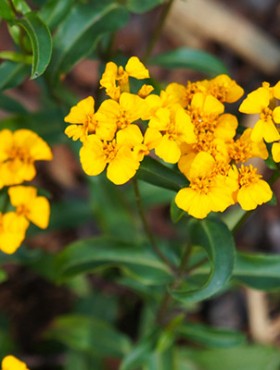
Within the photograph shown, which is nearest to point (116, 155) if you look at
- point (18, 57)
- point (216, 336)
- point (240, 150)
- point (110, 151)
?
point (110, 151)

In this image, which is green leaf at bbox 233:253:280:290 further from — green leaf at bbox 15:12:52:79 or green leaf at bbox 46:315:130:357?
green leaf at bbox 15:12:52:79

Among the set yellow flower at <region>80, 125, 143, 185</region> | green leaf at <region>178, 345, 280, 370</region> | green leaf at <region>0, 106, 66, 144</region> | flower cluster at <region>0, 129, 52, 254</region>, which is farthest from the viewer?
green leaf at <region>178, 345, 280, 370</region>

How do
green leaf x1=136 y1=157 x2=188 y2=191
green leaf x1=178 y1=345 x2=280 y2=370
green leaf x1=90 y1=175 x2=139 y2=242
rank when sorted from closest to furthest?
1. green leaf x1=136 y1=157 x2=188 y2=191
2. green leaf x1=90 y1=175 x2=139 y2=242
3. green leaf x1=178 y1=345 x2=280 y2=370

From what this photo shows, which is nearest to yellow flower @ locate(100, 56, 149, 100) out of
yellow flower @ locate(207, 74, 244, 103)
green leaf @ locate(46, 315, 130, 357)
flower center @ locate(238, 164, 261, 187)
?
yellow flower @ locate(207, 74, 244, 103)

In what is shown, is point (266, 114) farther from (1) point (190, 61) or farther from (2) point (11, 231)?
(1) point (190, 61)

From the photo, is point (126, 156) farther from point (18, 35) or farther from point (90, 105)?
point (18, 35)

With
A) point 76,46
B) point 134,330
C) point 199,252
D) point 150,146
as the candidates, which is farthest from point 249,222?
point 150,146

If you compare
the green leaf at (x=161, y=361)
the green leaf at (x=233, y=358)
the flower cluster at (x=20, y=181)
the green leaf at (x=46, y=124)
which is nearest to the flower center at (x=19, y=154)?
the flower cluster at (x=20, y=181)
